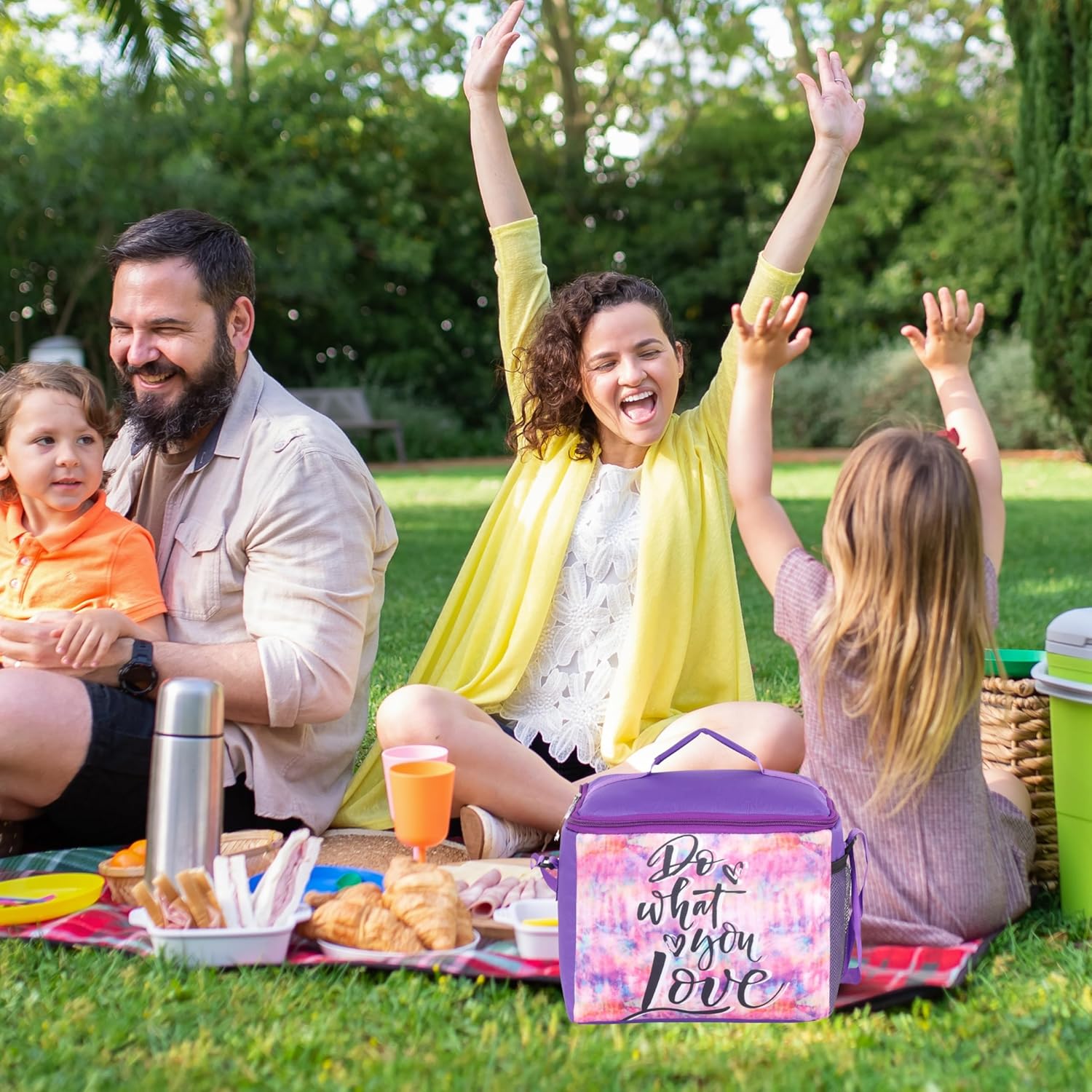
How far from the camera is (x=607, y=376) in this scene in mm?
3254

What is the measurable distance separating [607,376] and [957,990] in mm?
1623

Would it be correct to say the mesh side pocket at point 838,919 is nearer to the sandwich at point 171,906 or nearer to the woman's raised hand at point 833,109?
the sandwich at point 171,906

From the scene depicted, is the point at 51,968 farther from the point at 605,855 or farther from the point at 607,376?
the point at 607,376

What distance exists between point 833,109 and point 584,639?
1428 millimetres

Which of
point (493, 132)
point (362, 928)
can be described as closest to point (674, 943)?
point (362, 928)

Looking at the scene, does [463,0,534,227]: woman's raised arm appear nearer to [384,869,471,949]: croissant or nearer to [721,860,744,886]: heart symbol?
[384,869,471,949]: croissant

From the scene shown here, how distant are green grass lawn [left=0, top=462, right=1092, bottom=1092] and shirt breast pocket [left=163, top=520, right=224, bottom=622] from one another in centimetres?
87

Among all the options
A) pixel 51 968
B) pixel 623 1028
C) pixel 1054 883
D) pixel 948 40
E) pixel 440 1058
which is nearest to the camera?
pixel 440 1058

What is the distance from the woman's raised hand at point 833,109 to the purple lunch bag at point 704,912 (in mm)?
1739

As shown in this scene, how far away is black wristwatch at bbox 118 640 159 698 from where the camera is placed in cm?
291

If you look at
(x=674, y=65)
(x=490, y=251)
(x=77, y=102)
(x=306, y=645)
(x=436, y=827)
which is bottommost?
(x=436, y=827)

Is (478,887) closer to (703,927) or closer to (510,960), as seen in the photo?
(510,960)

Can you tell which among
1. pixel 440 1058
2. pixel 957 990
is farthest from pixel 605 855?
pixel 957 990

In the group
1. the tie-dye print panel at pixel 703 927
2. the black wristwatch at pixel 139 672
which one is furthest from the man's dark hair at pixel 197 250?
the tie-dye print panel at pixel 703 927
